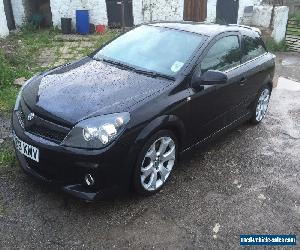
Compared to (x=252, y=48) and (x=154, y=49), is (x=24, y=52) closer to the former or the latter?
(x=154, y=49)

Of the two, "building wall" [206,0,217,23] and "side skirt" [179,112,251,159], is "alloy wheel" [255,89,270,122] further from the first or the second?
"building wall" [206,0,217,23]

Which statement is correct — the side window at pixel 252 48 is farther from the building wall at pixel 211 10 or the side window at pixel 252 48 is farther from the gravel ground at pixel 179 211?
the building wall at pixel 211 10

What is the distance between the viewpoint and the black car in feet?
11.3

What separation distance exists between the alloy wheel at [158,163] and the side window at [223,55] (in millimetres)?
1023

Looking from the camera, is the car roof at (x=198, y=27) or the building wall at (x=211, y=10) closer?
the car roof at (x=198, y=27)

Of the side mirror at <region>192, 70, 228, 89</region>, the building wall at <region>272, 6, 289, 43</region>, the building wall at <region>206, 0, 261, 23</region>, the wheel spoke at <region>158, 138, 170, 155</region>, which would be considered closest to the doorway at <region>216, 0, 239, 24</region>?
the building wall at <region>206, 0, 261, 23</region>

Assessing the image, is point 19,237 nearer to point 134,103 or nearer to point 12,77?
point 134,103

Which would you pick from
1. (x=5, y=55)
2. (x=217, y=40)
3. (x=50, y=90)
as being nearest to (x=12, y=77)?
(x=5, y=55)

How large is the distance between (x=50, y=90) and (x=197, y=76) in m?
1.66

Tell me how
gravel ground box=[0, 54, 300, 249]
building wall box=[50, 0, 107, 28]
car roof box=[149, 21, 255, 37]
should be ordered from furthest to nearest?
1. building wall box=[50, 0, 107, 28]
2. car roof box=[149, 21, 255, 37]
3. gravel ground box=[0, 54, 300, 249]

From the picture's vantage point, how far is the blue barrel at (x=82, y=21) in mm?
12930

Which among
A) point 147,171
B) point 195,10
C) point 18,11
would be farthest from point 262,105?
point 18,11

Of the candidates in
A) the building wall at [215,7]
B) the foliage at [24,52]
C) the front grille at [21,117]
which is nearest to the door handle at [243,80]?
the front grille at [21,117]

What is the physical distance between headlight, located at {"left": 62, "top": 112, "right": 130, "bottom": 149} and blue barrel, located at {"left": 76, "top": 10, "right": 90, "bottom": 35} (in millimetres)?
10268
